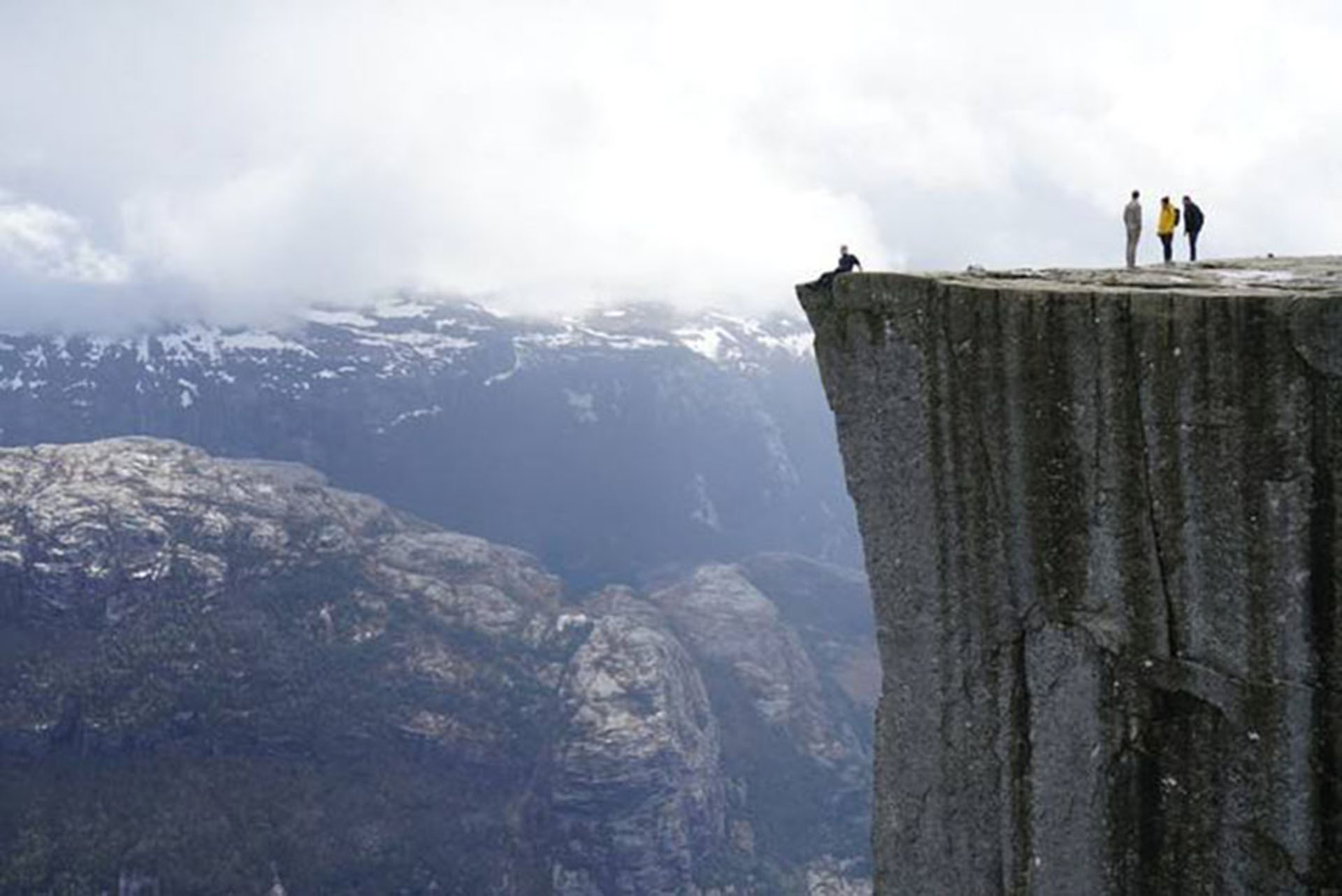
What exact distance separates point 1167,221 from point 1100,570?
596 inches

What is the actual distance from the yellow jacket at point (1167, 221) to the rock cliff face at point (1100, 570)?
11.2 m

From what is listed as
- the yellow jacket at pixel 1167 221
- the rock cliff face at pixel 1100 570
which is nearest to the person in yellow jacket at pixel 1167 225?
the yellow jacket at pixel 1167 221

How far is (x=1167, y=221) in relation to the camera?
87.6 ft

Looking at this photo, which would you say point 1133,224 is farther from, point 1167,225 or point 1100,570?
point 1100,570

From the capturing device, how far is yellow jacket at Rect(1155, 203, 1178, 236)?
26.5m

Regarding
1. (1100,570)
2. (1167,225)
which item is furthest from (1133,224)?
(1100,570)

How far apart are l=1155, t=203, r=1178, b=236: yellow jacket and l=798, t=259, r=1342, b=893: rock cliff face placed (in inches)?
442

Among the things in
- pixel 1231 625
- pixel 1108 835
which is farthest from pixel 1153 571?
pixel 1108 835

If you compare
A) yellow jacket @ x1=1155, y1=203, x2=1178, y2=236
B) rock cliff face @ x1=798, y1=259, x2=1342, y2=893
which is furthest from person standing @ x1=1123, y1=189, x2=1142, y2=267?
rock cliff face @ x1=798, y1=259, x2=1342, y2=893

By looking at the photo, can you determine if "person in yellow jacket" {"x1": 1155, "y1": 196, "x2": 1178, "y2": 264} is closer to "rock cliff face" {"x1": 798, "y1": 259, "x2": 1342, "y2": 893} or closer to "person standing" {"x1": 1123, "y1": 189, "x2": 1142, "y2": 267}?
"person standing" {"x1": 1123, "y1": 189, "x2": 1142, "y2": 267}

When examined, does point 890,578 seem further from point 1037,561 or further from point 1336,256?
point 1336,256

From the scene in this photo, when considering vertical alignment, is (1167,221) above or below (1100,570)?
above

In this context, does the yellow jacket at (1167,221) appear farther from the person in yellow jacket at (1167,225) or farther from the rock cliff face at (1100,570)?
the rock cliff face at (1100,570)

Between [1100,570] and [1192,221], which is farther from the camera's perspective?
[1192,221]
